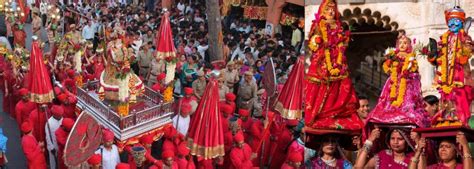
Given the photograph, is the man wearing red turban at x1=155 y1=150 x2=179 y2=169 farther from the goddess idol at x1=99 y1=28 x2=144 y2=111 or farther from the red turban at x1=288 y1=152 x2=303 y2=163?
the goddess idol at x1=99 y1=28 x2=144 y2=111

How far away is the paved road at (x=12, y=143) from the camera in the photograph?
472 inches

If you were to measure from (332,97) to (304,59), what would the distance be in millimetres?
2225

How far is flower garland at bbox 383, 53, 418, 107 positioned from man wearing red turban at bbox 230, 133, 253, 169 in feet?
9.81

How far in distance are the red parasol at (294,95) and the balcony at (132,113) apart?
193 centimetres

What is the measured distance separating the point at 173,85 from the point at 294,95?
3.23 metres

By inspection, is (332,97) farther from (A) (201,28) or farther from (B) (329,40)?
(A) (201,28)

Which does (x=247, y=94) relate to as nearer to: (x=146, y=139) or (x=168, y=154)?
(x=146, y=139)

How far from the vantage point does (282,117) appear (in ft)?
35.1

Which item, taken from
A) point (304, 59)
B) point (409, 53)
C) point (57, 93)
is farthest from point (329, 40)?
point (57, 93)

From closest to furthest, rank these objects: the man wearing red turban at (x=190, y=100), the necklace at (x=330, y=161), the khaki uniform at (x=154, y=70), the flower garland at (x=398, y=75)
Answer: the flower garland at (x=398, y=75) → the necklace at (x=330, y=161) → the man wearing red turban at (x=190, y=100) → the khaki uniform at (x=154, y=70)

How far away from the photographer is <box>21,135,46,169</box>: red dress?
10.2 metres

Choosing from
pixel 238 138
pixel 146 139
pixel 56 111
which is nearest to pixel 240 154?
pixel 238 138

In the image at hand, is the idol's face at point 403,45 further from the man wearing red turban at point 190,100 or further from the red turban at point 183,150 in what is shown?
the man wearing red turban at point 190,100

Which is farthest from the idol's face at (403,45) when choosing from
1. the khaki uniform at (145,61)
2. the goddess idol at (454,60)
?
the khaki uniform at (145,61)
